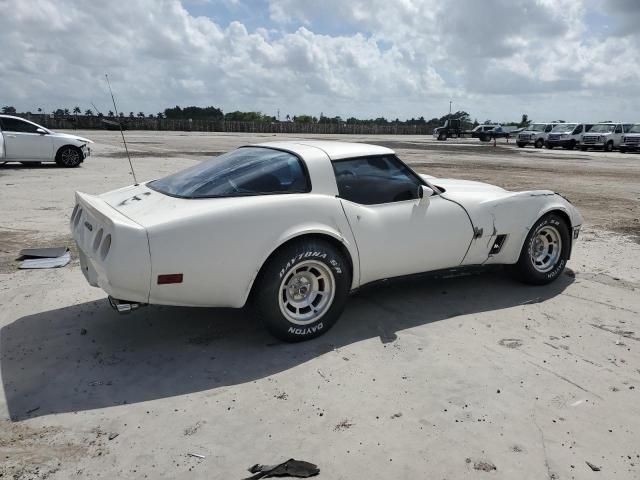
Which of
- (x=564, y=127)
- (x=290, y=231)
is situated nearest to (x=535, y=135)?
(x=564, y=127)

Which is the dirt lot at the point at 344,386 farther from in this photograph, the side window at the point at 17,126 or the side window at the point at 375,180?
the side window at the point at 17,126

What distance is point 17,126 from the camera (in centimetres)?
1448

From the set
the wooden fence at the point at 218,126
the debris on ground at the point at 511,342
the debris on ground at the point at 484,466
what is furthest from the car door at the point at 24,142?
the wooden fence at the point at 218,126

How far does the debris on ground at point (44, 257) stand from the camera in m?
5.49

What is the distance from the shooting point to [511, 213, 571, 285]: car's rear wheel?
4.88m

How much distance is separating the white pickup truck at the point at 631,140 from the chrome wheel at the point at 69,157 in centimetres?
2960

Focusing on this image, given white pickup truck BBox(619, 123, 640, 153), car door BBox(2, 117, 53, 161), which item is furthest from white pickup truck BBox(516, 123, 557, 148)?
car door BBox(2, 117, 53, 161)

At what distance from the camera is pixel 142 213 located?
3.49m

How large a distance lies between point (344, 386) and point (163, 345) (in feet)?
4.42

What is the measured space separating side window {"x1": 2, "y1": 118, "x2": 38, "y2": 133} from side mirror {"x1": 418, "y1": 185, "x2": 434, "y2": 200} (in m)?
13.7

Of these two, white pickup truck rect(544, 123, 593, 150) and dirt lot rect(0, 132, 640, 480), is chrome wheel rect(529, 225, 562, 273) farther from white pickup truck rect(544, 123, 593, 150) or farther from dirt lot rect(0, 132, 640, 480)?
white pickup truck rect(544, 123, 593, 150)

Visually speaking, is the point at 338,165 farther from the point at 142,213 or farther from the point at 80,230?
the point at 80,230

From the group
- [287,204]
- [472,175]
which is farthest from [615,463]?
[472,175]

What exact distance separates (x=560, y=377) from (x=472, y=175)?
503 inches
